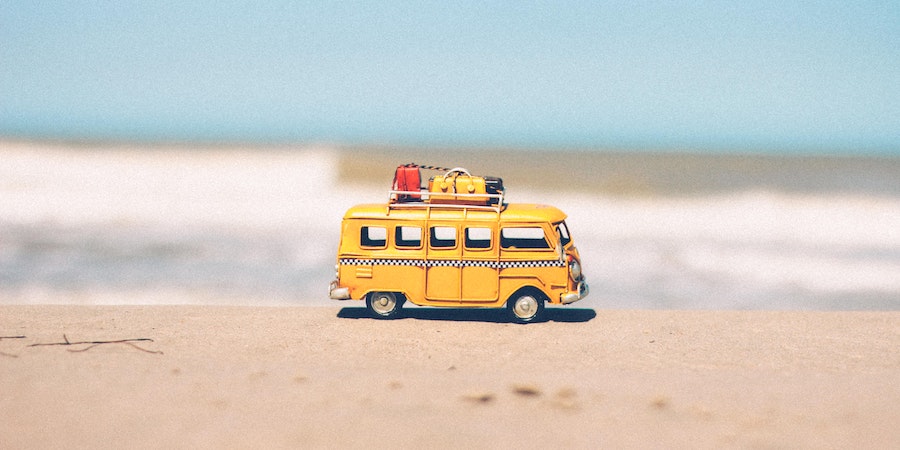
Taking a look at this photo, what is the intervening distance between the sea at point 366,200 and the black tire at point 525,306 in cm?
234

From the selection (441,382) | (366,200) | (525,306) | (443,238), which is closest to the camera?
(441,382)

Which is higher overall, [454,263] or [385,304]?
[454,263]

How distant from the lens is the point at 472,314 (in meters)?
11.5

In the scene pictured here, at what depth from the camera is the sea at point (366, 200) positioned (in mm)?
13914

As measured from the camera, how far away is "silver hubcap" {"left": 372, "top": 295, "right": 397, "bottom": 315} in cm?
1120

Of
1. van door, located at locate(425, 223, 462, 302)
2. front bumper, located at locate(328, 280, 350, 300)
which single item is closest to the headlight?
van door, located at locate(425, 223, 462, 302)

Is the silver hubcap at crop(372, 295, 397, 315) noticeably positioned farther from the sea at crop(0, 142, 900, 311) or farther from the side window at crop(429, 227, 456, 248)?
the sea at crop(0, 142, 900, 311)

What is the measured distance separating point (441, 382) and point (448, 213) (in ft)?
12.7

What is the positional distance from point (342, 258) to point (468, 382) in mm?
4056

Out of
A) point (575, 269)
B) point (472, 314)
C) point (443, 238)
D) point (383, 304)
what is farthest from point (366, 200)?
point (575, 269)

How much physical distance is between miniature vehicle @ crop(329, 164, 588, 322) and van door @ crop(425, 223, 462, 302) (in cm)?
1

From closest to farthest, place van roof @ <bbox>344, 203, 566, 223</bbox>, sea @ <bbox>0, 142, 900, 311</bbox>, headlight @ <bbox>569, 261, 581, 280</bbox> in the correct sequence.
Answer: van roof @ <bbox>344, 203, 566, 223</bbox>, headlight @ <bbox>569, 261, 581, 280</bbox>, sea @ <bbox>0, 142, 900, 311</bbox>

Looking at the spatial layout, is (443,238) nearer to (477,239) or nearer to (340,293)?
(477,239)

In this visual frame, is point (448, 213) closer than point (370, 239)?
Yes
